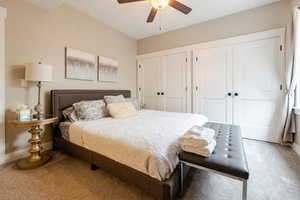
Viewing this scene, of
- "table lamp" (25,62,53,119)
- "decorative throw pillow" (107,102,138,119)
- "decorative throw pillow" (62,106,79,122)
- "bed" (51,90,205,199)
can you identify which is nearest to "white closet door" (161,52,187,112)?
"decorative throw pillow" (107,102,138,119)

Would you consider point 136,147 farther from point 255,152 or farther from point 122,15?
point 122,15

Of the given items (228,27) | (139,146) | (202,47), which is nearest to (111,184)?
(139,146)

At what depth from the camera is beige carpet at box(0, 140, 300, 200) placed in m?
1.30

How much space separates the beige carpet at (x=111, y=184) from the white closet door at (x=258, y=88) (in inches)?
36.1

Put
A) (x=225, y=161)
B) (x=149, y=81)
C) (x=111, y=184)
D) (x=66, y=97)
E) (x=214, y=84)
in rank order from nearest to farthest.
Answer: (x=225, y=161) → (x=111, y=184) → (x=66, y=97) → (x=214, y=84) → (x=149, y=81)

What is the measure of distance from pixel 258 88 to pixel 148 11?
287cm

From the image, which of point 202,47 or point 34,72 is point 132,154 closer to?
point 34,72

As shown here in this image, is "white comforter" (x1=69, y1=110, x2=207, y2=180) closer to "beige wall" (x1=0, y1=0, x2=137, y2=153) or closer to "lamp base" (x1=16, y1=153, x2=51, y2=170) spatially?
"lamp base" (x1=16, y1=153, x2=51, y2=170)

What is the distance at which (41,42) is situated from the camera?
2256 mm

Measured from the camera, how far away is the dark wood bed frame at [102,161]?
3.61ft

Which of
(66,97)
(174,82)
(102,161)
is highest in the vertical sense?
(174,82)

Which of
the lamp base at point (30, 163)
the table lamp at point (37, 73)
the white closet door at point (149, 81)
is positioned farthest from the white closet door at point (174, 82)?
the lamp base at point (30, 163)

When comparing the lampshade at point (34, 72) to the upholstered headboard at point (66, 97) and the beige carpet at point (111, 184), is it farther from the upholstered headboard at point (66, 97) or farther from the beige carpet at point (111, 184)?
the beige carpet at point (111, 184)

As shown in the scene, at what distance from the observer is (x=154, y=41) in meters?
4.09
